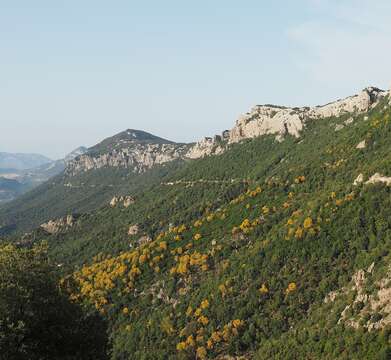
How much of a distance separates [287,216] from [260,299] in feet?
134

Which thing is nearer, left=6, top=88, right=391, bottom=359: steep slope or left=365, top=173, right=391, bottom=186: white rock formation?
left=6, top=88, right=391, bottom=359: steep slope

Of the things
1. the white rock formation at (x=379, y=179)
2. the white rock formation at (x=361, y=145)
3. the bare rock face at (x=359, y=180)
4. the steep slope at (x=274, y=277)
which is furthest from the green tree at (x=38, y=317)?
the white rock formation at (x=361, y=145)

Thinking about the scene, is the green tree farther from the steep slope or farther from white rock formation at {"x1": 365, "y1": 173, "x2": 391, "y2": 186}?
white rock formation at {"x1": 365, "y1": 173, "x2": 391, "y2": 186}

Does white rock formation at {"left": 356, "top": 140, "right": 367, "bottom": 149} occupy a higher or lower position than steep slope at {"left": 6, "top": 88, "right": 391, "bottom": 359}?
higher

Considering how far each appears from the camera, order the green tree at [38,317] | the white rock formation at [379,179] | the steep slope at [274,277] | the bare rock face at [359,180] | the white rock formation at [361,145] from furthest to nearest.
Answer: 1. the white rock formation at [361,145]
2. the bare rock face at [359,180]
3. the white rock formation at [379,179]
4. the steep slope at [274,277]
5. the green tree at [38,317]

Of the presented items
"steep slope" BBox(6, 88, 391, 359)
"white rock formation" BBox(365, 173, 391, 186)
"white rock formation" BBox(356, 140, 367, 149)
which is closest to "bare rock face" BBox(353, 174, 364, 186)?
"steep slope" BBox(6, 88, 391, 359)

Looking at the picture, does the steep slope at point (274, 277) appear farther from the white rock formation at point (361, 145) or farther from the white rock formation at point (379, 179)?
the white rock formation at point (379, 179)

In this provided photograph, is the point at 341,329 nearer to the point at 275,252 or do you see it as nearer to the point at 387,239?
the point at 387,239

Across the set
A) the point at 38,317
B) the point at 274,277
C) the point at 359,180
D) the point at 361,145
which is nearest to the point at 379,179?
the point at 359,180

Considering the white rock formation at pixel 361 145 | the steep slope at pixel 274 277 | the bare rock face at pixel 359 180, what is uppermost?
the white rock formation at pixel 361 145

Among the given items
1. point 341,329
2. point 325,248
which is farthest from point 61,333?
point 325,248

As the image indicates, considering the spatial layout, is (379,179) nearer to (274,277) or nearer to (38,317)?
(274,277)

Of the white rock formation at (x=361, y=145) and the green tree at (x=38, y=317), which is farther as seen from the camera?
the white rock formation at (x=361, y=145)

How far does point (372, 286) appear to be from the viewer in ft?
258
